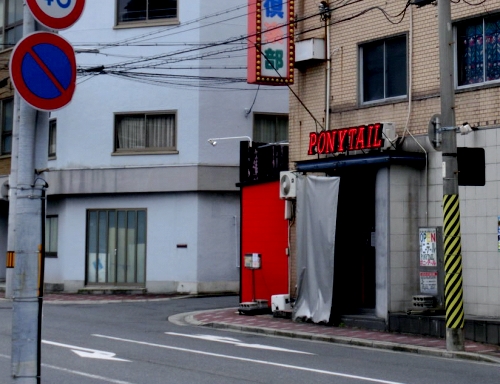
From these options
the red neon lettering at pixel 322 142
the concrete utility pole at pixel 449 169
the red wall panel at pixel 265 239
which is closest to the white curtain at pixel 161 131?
the red wall panel at pixel 265 239

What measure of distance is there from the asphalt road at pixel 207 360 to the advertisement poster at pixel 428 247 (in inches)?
109

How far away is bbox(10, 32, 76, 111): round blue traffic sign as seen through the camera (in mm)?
6152

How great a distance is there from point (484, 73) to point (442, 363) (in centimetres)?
598

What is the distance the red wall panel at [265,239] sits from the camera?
22031 millimetres

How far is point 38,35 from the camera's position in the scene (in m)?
6.25

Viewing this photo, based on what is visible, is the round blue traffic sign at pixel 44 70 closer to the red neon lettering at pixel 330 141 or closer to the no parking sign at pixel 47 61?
the no parking sign at pixel 47 61

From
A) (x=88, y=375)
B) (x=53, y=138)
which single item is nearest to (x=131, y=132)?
(x=53, y=138)

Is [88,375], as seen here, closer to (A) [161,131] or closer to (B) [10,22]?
(A) [161,131]

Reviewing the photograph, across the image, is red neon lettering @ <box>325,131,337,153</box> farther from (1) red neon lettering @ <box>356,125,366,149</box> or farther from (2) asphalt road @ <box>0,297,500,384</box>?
(2) asphalt road @ <box>0,297,500,384</box>

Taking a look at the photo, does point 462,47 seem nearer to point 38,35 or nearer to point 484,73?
point 484,73

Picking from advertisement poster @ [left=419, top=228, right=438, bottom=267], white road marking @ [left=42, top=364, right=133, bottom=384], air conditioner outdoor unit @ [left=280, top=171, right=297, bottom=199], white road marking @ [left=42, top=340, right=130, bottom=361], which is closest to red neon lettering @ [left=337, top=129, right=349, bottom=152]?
air conditioner outdoor unit @ [left=280, top=171, right=297, bottom=199]

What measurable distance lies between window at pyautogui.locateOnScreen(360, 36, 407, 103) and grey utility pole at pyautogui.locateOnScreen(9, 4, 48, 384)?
43.7 ft

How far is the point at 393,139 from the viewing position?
18250mm

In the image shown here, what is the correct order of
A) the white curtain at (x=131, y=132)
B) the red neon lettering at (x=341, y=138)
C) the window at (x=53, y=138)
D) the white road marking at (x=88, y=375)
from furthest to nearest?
1. the window at (x=53, y=138)
2. the white curtain at (x=131, y=132)
3. the red neon lettering at (x=341, y=138)
4. the white road marking at (x=88, y=375)
